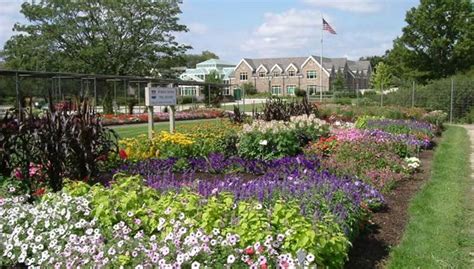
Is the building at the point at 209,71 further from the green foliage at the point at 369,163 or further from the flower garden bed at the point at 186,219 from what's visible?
the flower garden bed at the point at 186,219

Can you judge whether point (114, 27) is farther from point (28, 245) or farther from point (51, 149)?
point (28, 245)

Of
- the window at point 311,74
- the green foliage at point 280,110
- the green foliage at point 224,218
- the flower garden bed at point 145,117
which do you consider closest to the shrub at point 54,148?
the green foliage at point 224,218

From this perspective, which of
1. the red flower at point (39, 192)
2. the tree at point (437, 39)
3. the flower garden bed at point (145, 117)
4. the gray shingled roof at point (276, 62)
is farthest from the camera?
the gray shingled roof at point (276, 62)

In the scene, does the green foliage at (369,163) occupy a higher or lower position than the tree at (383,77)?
lower

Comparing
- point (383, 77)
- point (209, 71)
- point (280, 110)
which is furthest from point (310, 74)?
point (280, 110)

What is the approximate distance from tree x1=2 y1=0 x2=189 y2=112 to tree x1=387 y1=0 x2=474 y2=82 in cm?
2387

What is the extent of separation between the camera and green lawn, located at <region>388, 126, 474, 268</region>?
478 centimetres

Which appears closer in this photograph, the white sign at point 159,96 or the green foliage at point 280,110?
the white sign at point 159,96

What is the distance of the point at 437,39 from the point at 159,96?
43457 millimetres

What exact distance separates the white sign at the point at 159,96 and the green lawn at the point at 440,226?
6132mm

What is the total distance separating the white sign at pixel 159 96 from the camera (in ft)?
38.0

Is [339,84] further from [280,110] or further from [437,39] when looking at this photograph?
[280,110]

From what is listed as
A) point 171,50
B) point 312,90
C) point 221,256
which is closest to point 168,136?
point 221,256

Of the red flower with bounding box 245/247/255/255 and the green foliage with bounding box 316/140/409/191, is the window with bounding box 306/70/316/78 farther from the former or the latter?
the red flower with bounding box 245/247/255/255
